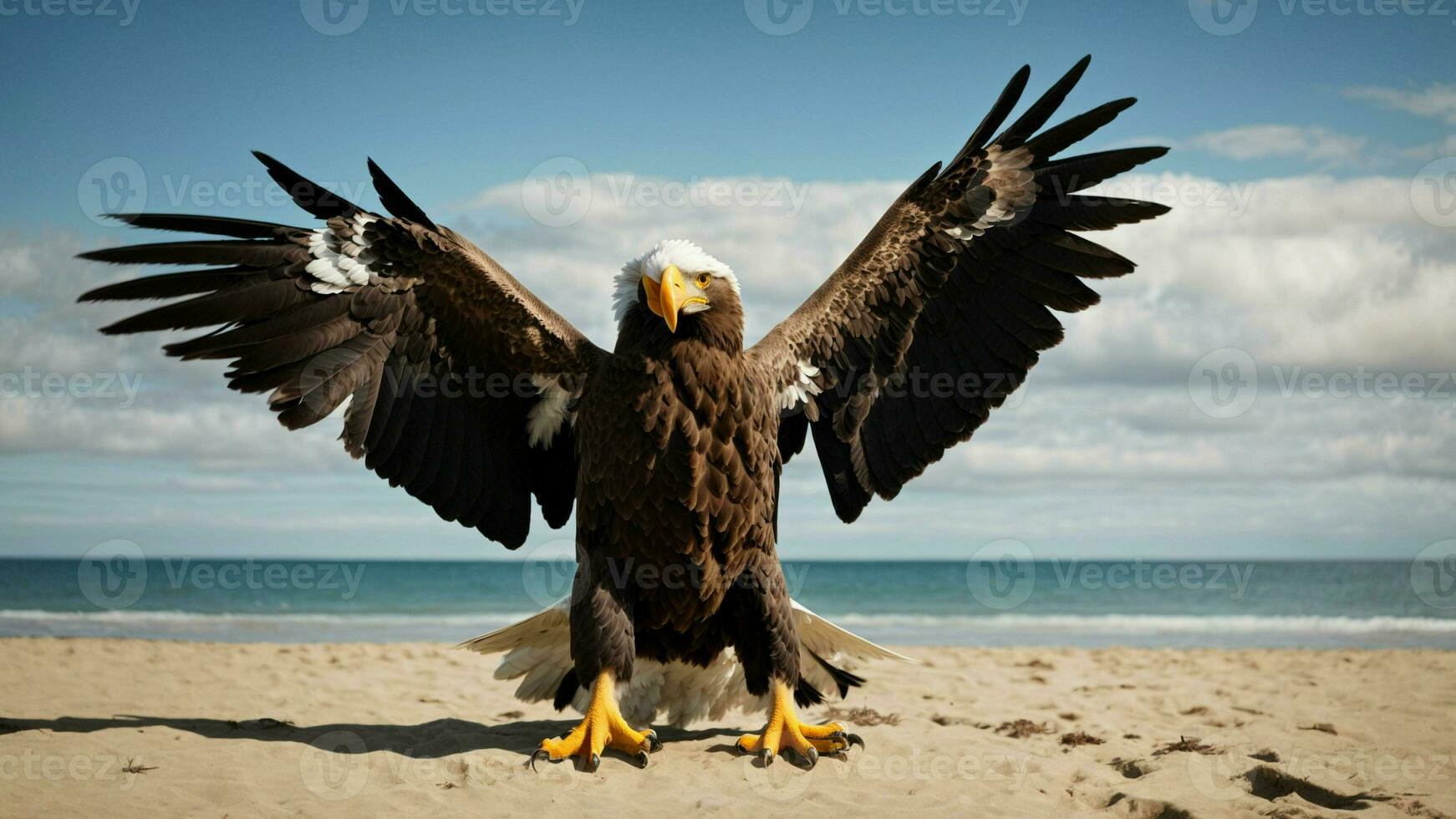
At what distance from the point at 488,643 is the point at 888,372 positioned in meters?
2.60

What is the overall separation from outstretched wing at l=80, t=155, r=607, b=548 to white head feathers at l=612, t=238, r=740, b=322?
369 millimetres

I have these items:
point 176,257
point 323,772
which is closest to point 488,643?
point 323,772

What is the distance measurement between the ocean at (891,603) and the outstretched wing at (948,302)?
5.59ft

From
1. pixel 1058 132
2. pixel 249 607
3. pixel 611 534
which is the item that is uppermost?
pixel 1058 132

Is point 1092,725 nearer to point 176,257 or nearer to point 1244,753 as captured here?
point 1244,753

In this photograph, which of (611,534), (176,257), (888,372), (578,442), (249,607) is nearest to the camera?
(176,257)

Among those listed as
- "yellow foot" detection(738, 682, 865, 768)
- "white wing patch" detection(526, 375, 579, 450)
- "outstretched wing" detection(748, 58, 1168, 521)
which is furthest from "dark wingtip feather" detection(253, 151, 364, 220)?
"yellow foot" detection(738, 682, 865, 768)

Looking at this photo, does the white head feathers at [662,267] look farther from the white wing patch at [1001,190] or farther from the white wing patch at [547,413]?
the white wing patch at [1001,190]

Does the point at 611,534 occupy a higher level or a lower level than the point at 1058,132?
lower

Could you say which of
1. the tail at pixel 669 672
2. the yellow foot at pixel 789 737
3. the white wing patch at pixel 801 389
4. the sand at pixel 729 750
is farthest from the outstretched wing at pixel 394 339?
the yellow foot at pixel 789 737

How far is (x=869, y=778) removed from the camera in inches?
175

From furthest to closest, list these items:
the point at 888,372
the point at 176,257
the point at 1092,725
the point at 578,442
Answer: the point at 1092,725 < the point at 888,372 < the point at 578,442 < the point at 176,257

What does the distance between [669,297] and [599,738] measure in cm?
202

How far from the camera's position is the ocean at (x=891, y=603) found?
15648mm
